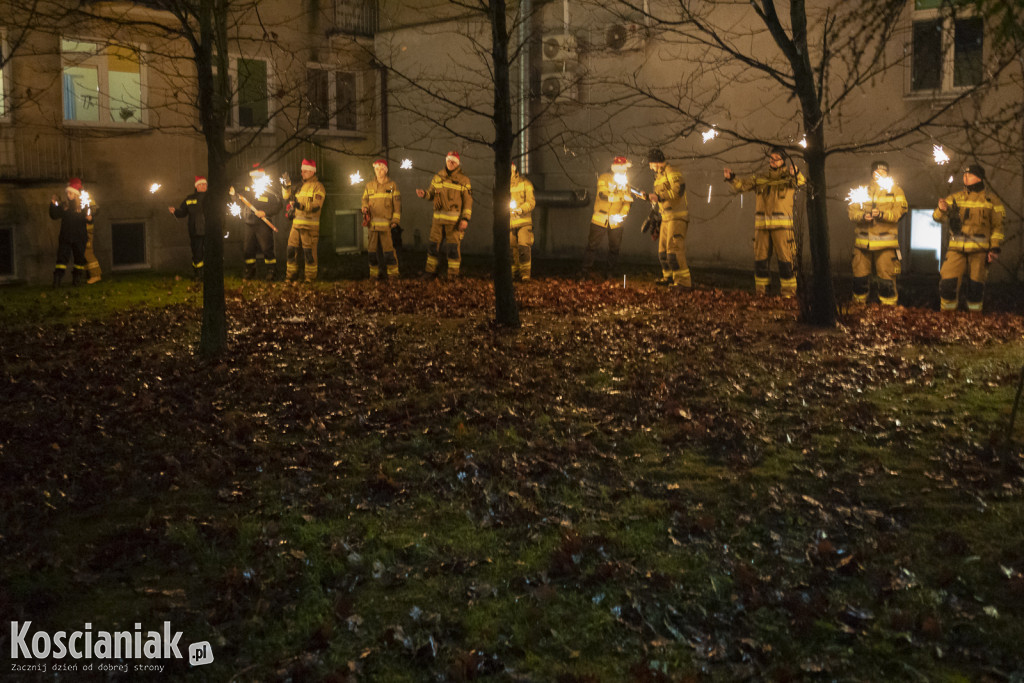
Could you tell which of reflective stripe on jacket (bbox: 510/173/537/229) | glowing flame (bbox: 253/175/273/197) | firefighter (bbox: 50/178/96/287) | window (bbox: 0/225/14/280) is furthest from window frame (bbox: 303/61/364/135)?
window (bbox: 0/225/14/280)

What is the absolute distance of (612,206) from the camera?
16.8 metres

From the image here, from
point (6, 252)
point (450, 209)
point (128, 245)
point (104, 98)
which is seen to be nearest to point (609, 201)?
point (450, 209)

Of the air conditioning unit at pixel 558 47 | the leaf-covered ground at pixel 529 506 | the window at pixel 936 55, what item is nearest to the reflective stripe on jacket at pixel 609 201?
the air conditioning unit at pixel 558 47

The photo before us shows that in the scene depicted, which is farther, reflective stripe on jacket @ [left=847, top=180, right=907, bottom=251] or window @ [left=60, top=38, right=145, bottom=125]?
window @ [left=60, top=38, right=145, bottom=125]

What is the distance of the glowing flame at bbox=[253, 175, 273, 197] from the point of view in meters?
17.1

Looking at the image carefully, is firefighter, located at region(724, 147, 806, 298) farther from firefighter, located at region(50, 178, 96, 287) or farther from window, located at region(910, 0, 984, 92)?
firefighter, located at region(50, 178, 96, 287)

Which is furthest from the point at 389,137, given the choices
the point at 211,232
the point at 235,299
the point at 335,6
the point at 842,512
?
the point at 842,512

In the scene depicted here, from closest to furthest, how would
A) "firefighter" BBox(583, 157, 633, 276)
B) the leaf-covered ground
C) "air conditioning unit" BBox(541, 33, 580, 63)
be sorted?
the leaf-covered ground → "firefighter" BBox(583, 157, 633, 276) → "air conditioning unit" BBox(541, 33, 580, 63)

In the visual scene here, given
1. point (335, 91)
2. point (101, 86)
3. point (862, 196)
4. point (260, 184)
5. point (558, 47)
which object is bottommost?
point (862, 196)

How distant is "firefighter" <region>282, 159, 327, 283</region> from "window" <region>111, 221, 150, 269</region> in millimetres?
3764

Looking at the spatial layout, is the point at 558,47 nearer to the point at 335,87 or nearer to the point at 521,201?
the point at 521,201

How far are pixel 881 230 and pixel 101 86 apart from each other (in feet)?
45.9

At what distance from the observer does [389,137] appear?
23.6m

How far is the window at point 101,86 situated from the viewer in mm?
17906
